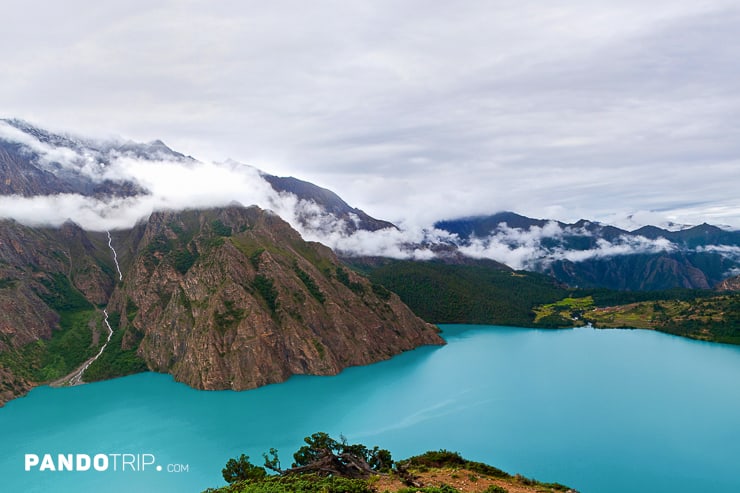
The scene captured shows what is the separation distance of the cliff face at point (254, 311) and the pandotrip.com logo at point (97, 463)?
3938 cm

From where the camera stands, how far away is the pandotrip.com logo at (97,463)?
64.0 meters

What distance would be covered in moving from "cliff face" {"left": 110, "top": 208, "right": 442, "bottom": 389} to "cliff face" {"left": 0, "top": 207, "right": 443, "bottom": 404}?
0.39 meters

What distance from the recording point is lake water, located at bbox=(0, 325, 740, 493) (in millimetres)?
59812

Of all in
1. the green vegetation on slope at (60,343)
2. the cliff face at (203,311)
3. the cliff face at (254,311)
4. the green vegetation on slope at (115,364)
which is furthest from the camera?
the green vegetation on slope at (115,364)

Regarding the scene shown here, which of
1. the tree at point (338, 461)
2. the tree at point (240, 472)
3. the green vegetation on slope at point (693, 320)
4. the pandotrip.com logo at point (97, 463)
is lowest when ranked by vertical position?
the green vegetation on slope at point (693, 320)

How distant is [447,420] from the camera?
80.2 metres

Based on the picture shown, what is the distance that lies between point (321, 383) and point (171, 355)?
152ft

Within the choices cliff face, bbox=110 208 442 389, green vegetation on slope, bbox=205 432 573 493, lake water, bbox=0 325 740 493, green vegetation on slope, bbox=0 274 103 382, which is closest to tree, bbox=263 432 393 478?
green vegetation on slope, bbox=205 432 573 493

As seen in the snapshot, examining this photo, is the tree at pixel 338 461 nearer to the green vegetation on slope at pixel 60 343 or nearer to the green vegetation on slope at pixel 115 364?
the green vegetation on slope at pixel 115 364

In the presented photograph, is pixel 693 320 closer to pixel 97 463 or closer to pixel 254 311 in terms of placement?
pixel 254 311

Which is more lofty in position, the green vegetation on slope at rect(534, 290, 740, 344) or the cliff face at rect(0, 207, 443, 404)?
the cliff face at rect(0, 207, 443, 404)

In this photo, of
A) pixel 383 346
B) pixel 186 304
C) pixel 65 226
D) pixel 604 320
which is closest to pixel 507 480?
pixel 383 346

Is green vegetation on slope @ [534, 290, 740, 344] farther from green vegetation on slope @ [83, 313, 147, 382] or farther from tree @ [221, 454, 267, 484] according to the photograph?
tree @ [221, 454, 267, 484]

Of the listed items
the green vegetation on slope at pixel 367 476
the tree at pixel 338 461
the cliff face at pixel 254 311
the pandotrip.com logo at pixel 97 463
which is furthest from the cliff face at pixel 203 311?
the green vegetation on slope at pixel 367 476
